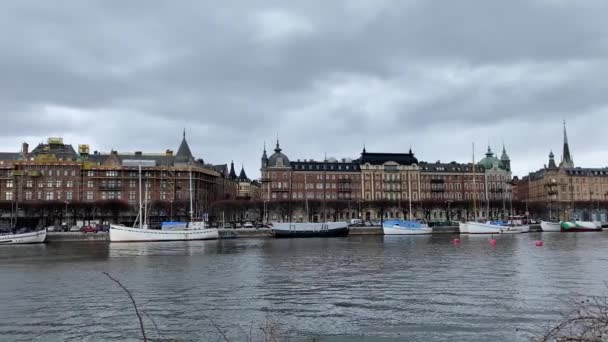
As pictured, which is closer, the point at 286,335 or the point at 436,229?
the point at 286,335

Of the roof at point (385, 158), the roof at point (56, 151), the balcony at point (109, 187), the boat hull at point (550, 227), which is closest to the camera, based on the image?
the boat hull at point (550, 227)

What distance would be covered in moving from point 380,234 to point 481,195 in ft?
227

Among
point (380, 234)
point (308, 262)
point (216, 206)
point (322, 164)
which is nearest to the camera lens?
point (308, 262)

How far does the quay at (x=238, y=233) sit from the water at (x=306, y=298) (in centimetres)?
4374

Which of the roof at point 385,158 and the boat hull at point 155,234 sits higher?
the roof at point 385,158

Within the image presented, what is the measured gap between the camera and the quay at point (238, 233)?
274 ft

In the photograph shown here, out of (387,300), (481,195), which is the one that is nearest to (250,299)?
(387,300)

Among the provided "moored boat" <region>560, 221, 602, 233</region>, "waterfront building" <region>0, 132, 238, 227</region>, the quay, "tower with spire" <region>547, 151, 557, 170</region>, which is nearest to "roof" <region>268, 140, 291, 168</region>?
"waterfront building" <region>0, 132, 238, 227</region>

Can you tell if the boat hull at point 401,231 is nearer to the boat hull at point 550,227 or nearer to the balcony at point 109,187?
the boat hull at point 550,227

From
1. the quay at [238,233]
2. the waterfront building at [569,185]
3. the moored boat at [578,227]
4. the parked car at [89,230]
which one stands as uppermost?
the waterfront building at [569,185]

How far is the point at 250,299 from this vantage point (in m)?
24.6

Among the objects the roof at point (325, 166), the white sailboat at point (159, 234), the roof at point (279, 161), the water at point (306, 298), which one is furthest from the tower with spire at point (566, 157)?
the water at point (306, 298)

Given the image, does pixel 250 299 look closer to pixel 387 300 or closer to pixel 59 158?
pixel 387 300

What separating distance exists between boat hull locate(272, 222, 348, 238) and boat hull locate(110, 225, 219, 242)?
11.4 meters
